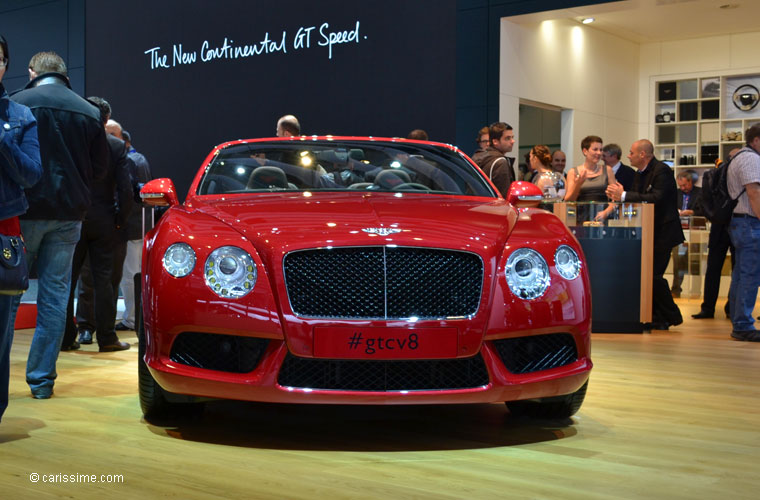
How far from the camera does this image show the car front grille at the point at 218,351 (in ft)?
10.1

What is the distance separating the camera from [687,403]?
165 inches

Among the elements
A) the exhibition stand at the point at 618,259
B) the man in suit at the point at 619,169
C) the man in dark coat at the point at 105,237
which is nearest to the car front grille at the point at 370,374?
the man in dark coat at the point at 105,237

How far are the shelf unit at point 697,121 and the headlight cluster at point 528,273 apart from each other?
38.7 feet

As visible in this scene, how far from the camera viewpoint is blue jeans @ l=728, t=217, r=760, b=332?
688cm

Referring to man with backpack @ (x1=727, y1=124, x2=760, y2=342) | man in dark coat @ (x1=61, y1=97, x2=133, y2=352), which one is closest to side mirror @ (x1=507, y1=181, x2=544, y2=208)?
man in dark coat @ (x1=61, y1=97, x2=133, y2=352)

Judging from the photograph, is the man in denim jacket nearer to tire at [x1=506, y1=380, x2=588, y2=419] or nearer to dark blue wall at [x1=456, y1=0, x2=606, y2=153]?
tire at [x1=506, y1=380, x2=588, y2=419]

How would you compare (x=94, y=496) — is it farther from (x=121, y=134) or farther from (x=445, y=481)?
(x=121, y=134)

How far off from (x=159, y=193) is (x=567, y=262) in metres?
1.73

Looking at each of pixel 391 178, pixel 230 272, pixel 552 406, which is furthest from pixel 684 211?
pixel 230 272

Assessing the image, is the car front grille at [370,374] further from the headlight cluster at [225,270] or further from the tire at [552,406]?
the tire at [552,406]

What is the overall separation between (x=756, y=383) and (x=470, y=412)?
6.23 feet

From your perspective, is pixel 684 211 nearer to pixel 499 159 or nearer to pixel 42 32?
pixel 499 159

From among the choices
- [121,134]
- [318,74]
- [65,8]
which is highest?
[65,8]

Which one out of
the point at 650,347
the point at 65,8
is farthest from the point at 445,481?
the point at 65,8
